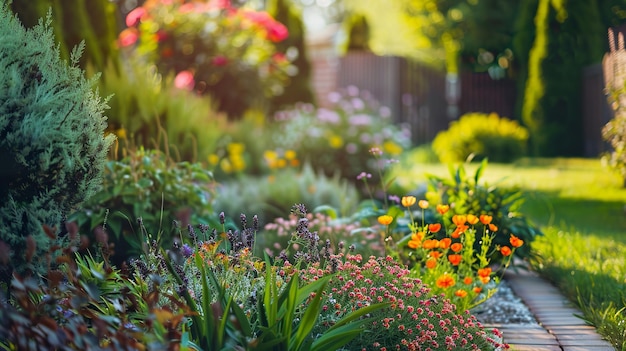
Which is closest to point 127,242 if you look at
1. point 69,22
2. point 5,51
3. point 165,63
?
point 5,51

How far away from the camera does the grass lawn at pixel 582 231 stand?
4.05 meters

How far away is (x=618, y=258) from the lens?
521cm

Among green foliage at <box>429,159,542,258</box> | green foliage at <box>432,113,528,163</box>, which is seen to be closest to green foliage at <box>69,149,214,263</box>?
green foliage at <box>429,159,542,258</box>

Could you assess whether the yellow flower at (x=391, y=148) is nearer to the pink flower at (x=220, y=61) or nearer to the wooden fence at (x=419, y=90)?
the pink flower at (x=220, y=61)

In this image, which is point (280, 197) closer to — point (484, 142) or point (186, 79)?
point (186, 79)

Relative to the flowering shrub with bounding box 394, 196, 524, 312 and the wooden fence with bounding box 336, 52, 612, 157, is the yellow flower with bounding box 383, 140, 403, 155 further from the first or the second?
the wooden fence with bounding box 336, 52, 612, 157

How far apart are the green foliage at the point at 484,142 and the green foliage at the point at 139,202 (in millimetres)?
8600

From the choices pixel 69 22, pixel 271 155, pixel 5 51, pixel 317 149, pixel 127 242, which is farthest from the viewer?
pixel 317 149

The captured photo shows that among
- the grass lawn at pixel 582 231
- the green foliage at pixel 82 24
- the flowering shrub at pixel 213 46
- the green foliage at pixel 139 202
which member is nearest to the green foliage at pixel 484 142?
the grass lawn at pixel 582 231

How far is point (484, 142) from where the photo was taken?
1320 cm

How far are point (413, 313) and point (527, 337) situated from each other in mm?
907

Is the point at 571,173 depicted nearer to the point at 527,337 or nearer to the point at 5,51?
the point at 527,337

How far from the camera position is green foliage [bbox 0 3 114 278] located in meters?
2.86

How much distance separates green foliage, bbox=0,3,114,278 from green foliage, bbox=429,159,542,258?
255 cm
